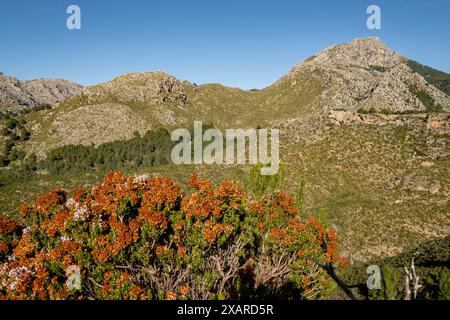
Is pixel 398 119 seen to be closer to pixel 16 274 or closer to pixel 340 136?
pixel 340 136

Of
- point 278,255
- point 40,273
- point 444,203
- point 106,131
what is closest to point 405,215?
point 444,203

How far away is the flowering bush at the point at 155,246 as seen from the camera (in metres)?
10.2

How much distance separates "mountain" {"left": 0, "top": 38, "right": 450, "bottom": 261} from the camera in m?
44.5

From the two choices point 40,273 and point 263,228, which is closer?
point 40,273

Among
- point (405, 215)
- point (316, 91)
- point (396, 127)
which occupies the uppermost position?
point (316, 91)

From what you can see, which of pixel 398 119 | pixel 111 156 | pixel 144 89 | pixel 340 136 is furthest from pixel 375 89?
pixel 144 89

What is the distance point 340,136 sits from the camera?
2650 inches

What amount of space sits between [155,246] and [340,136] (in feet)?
203

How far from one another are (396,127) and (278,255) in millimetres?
63327

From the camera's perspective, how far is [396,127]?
6731 cm

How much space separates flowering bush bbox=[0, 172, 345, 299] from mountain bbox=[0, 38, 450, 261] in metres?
8.49

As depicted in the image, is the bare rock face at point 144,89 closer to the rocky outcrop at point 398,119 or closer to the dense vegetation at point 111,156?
the dense vegetation at point 111,156

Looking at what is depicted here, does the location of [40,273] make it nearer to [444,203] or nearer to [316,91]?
[444,203]

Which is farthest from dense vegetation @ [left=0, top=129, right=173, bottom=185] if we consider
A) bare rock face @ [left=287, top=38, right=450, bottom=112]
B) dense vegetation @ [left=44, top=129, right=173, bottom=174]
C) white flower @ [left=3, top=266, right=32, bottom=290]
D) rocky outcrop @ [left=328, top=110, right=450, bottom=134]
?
white flower @ [left=3, top=266, right=32, bottom=290]
